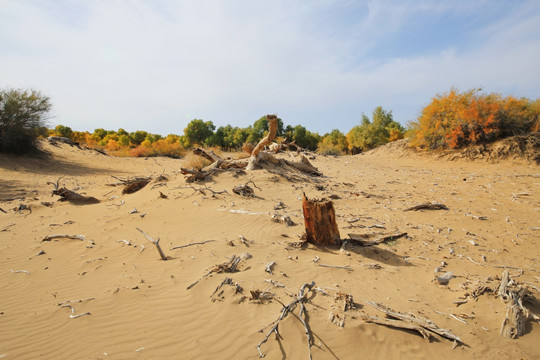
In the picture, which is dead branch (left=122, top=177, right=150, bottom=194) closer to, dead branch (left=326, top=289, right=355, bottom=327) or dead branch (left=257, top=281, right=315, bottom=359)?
dead branch (left=257, top=281, right=315, bottom=359)

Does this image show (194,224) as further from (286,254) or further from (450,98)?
(450,98)

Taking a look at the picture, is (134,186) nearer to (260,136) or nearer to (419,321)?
(419,321)

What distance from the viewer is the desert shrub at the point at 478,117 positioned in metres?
14.5

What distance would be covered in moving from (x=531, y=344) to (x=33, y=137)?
21.2 meters

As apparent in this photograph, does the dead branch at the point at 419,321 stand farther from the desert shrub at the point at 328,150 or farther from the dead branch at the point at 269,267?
the desert shrub at the point at 328,150

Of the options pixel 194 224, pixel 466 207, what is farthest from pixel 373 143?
pixel 194 224

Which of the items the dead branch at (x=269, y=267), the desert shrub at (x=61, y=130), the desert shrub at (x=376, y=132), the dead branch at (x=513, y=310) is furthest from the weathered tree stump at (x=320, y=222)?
the desert shrub at (x=61, y=130)

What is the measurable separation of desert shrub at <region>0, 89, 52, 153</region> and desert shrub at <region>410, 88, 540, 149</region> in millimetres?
24280

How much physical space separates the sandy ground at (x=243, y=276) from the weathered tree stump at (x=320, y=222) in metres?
0.28

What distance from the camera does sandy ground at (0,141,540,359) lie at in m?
2.32

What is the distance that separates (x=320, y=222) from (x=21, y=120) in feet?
62.1

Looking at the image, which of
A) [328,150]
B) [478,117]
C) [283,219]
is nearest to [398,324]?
[283,219]

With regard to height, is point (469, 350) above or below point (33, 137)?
below

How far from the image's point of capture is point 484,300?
2.82 m
